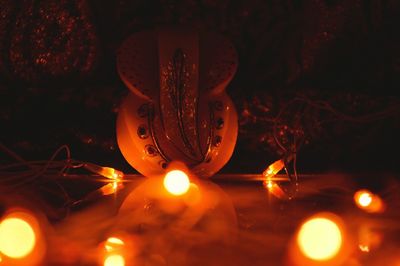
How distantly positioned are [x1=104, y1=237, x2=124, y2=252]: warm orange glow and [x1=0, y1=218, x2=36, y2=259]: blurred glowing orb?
8 cm

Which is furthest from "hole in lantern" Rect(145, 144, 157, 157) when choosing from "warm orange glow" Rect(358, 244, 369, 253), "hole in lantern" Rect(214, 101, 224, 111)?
"warm orange glow" Rect(358, 244, 369, 253)

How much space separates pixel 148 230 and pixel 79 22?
506 mm

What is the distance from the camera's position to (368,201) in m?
0.57

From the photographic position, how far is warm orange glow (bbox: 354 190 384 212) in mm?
551

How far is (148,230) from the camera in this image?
17.8 inches

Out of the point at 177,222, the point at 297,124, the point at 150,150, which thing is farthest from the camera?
the point at 297,124

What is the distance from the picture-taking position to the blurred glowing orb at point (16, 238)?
0.38 meters

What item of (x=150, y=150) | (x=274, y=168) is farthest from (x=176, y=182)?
(x=274, y=168)

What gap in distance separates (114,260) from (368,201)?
38cm

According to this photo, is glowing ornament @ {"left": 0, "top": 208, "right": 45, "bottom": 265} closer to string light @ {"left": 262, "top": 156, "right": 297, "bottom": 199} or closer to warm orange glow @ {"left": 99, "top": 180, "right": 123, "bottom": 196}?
warm orange glow @ {"left": 99, "top": 180, "right": 123, "bottom": 196}

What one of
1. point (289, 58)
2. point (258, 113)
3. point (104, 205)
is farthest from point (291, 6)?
point (104, 205)

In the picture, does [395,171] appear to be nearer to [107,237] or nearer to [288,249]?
[288,249]

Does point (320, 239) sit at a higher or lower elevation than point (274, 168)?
lower

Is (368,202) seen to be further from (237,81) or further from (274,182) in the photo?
(237,81)
